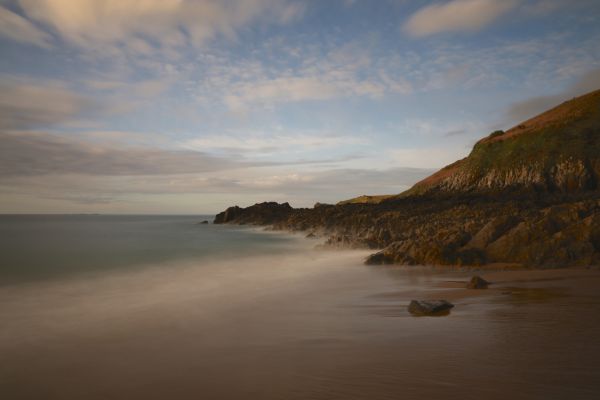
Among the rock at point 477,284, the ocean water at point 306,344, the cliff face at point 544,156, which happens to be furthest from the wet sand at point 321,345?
the cliff face at point 544,156

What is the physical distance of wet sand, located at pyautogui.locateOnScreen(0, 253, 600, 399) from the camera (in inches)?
155

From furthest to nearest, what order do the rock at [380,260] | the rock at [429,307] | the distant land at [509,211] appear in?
the rock at [380,260]
the distant land at [509,211]
the rock at [429,307]

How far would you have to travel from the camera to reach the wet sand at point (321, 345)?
12.9ft

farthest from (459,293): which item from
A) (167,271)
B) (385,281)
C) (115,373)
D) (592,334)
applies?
(167,271)

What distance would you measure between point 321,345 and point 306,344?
8.7 inches

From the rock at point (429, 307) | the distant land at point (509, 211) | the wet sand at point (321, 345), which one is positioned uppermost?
the distant land at point (509, 211)

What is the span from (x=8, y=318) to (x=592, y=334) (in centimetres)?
1040

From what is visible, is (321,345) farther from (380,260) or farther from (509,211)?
(509,211)

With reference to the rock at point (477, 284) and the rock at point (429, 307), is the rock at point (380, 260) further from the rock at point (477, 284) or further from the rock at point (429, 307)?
the rock at point (429, 307)

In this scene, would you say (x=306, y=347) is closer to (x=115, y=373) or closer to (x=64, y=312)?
(x=115, y=373)

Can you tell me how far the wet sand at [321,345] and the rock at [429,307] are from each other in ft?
0.53

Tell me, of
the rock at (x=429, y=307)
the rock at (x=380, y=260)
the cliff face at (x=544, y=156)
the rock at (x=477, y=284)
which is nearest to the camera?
the rock at (x=429, y=307)

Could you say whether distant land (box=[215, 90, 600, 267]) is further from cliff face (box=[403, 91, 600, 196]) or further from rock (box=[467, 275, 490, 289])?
rock (box=[467, 275, 490, 289])

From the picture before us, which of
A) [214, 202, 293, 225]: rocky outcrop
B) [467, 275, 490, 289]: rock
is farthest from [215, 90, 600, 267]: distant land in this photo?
Result: [214, 202, 293, 225]: rocky outcrop
